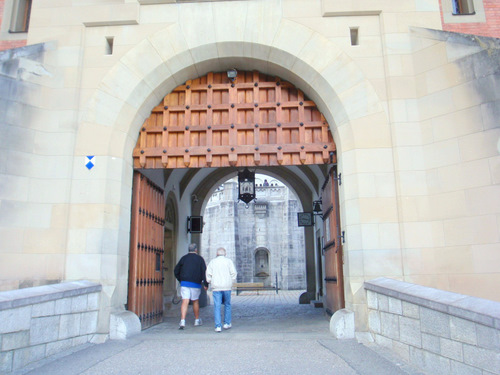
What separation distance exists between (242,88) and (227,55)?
1.83 ft

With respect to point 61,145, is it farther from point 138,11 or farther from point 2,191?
point 138,11

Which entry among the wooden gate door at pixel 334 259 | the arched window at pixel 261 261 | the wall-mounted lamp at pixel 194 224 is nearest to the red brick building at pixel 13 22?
the wooden gate door at pixel 334 259

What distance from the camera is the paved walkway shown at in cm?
393

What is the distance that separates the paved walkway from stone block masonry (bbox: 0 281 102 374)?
0.47 feet

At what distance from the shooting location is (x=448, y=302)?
3.53 metres

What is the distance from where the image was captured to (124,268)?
238 inches

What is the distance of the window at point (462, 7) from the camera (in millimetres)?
6879

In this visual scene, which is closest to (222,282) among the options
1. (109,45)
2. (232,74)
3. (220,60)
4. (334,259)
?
(334,259)

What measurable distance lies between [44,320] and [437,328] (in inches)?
148

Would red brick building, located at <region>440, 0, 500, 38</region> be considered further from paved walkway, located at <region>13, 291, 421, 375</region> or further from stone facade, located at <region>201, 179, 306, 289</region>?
stone facade, located at <region>201, 179, 306, 289</region>

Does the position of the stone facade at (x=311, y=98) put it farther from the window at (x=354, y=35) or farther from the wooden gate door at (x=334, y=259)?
the wooden gate door at (x=334, y=259)

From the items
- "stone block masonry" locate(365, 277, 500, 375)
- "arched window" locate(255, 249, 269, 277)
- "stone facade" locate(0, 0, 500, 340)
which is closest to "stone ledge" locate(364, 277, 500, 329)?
"stone block masonry" locate(365, 277, 500, 375)

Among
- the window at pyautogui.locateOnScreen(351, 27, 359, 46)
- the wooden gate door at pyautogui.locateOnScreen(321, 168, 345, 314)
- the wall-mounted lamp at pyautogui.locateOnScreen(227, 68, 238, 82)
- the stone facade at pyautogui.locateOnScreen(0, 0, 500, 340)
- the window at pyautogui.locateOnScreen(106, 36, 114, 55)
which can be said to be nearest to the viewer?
the stone facade at pyautogui.locateOnScreen(0, 0, 500, 340)

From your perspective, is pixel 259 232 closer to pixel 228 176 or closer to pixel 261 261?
pixel 261 261
